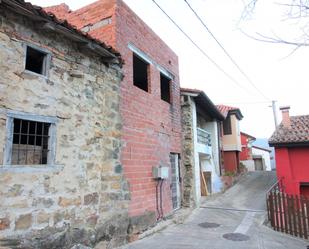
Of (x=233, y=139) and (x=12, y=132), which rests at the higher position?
(x=233, y=139)

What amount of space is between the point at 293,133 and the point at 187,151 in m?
6.35

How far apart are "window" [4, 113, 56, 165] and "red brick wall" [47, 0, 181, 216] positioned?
2.22 meters

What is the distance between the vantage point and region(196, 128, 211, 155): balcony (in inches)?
504

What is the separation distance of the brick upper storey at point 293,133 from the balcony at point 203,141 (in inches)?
121

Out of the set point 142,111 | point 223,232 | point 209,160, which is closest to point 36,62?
point 142,111

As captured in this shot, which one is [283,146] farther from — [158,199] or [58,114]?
[58,114]

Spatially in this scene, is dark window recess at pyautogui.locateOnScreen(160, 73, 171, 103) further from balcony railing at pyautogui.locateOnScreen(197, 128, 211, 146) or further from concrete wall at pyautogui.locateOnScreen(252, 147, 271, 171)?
concrete wall at pyautogui.locateOnScreen(252, 147, 271, 171)

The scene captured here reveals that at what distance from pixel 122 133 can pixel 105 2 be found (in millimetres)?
3692

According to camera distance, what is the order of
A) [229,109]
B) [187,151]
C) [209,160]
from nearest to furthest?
[187,151], [209,160], [229,109]

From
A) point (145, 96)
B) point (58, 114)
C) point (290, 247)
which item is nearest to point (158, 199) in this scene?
point (145, 96)

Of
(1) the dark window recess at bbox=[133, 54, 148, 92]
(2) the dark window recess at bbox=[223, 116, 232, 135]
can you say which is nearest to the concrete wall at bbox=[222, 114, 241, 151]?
(2) the dark window recess at bbox=[223, 116, 232, 135]

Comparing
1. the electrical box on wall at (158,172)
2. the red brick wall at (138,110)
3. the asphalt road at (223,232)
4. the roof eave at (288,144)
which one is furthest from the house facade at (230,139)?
the electrical box on wall at (158,172)

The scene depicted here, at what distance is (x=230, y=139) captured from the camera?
20.9 m

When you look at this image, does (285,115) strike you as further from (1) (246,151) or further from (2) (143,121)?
(1) (246,151)
